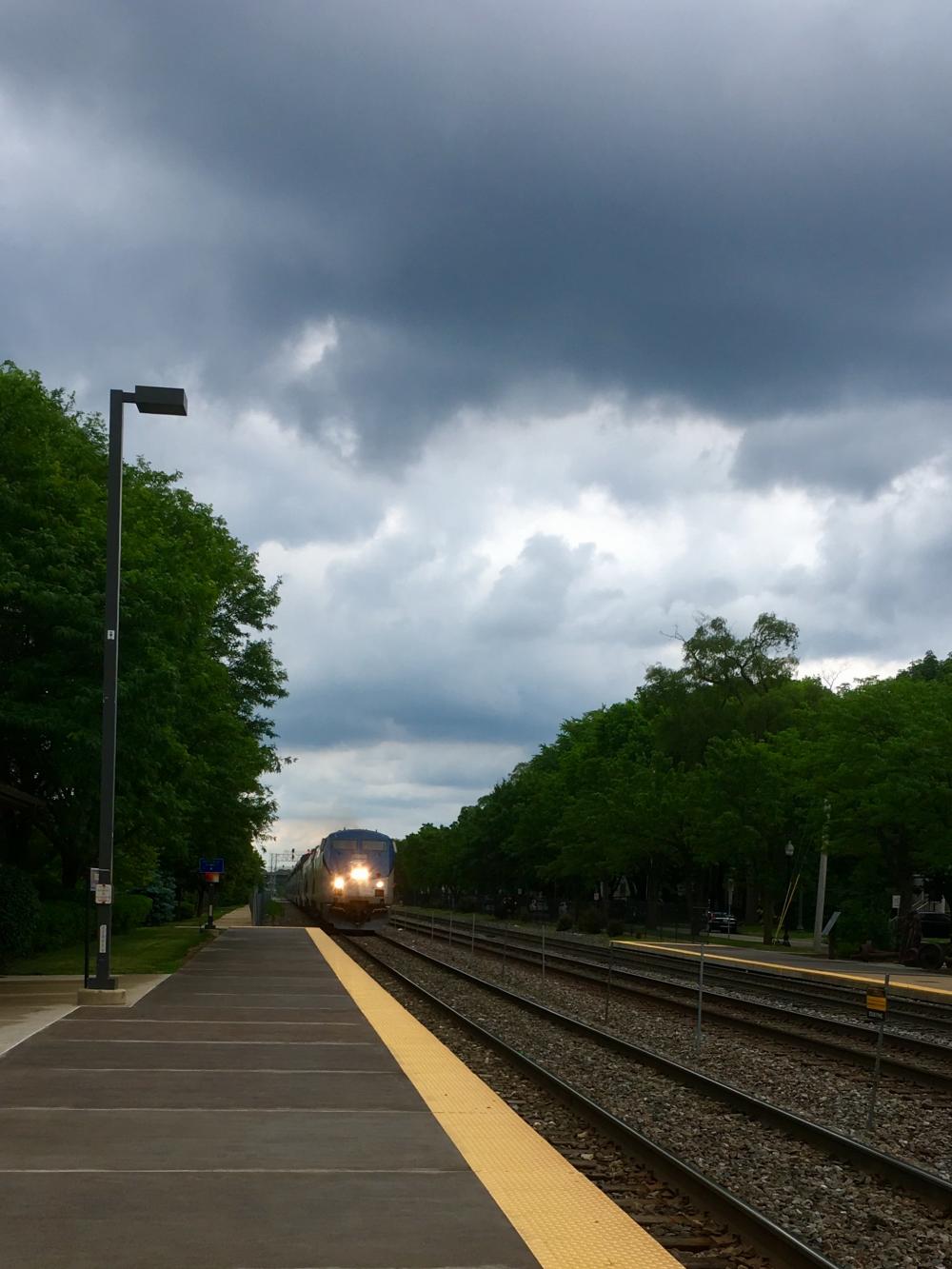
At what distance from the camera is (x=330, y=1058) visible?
46.9 feet

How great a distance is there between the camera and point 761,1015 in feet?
75.9

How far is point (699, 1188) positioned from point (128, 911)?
40.4m

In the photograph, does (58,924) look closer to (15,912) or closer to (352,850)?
(15,912)

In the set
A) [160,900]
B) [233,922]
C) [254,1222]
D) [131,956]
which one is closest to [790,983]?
[131,956]

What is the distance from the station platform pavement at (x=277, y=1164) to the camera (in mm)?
6844

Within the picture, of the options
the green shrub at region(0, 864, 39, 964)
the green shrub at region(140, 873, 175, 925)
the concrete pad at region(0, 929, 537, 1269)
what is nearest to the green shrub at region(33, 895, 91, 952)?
the green shrub at region(0, 864, 39, 964)

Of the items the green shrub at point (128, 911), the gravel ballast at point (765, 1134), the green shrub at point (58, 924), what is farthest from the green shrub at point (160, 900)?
the gravel ballast at point (765, 1134)

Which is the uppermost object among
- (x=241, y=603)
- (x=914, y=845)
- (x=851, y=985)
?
(x=241, y=603)

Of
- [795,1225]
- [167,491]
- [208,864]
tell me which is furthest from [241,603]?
[795,1225]

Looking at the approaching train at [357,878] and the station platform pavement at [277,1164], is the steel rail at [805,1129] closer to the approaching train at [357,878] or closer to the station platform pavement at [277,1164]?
the station platform pavement at [277,1164]

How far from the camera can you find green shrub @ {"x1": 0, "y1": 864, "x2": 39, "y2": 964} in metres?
27.1

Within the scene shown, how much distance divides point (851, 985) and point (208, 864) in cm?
2736

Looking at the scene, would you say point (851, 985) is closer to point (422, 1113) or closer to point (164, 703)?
point (164, 703)

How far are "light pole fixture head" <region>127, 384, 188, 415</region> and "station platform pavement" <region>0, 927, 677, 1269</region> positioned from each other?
29.9 feet
